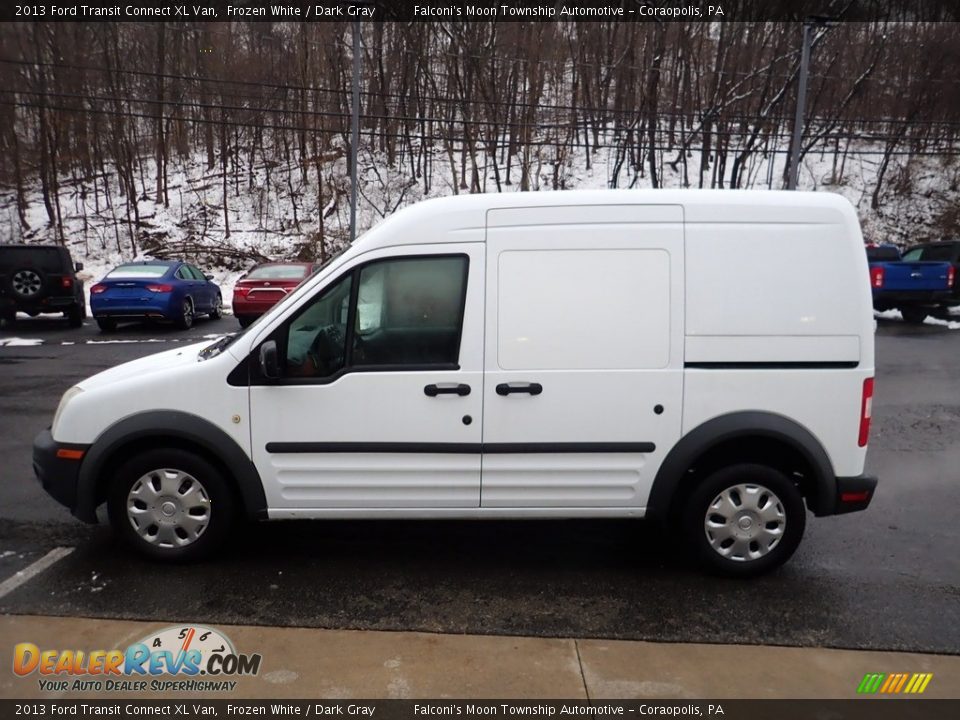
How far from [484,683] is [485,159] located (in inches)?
1142

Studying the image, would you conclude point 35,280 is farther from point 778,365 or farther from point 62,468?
point 778,365

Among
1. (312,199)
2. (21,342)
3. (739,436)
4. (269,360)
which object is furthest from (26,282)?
(312,199)

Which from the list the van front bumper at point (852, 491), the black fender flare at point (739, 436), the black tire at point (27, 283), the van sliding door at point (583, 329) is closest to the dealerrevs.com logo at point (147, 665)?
the van sliding door at point (583, 329)

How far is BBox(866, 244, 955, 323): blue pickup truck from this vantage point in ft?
50.3

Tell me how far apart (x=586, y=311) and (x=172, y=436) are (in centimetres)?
240

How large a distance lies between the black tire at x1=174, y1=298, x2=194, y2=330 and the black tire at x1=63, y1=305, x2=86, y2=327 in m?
2.16

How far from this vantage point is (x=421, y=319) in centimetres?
359

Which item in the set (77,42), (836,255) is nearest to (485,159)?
(77,42)

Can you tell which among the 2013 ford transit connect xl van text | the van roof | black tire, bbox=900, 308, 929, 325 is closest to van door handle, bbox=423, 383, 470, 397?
the 2013 ford transit connect xl van text

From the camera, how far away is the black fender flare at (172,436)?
139 inches

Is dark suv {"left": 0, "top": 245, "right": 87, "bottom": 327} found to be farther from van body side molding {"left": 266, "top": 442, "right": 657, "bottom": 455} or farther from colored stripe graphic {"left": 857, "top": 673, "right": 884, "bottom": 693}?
colored stripe graphic {"left": 857, "top": 673, "right": 884, "bottom": 693}

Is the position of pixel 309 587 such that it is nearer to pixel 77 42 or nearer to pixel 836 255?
pixel 836 255
